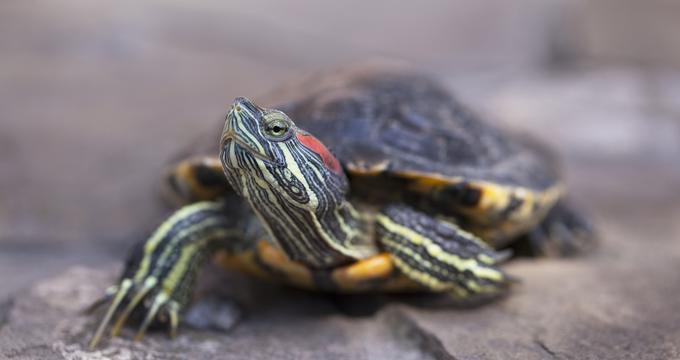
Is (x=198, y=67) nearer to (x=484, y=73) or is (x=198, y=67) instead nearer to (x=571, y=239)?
(x=484, y=73)

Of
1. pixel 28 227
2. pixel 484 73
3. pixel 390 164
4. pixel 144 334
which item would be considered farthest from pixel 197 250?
pixel 484 73

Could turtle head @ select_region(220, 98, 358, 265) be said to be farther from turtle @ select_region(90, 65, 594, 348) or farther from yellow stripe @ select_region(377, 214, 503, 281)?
yellow stripe @ select_region(377, 214, 503, 281)

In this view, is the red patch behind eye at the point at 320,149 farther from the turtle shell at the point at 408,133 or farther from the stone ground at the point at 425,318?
the stone ground at the point at 425,318

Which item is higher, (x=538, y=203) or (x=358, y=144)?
(x=358, y=144)

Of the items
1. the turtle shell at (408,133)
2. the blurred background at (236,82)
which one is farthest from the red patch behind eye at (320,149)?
the blurred background at (236,82)

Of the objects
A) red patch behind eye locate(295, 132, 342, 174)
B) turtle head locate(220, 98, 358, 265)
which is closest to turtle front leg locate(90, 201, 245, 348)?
turtle head locate(220, 98, 358, 265)

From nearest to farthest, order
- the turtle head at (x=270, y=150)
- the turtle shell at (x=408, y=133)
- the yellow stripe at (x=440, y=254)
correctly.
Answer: the turtle head at (x=270, y=150) < the yellow stripe at (x=440, y=254) < the turtle shell at (x=408, y=133)

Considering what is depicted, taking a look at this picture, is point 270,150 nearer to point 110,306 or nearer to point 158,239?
point 158,239
